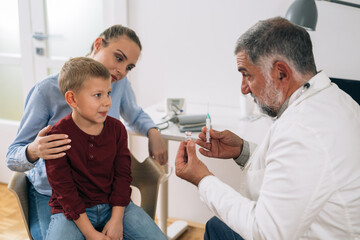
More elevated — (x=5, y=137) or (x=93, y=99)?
(x=93, y=99)

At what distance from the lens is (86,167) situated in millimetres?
1326

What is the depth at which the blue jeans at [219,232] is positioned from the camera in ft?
4.56

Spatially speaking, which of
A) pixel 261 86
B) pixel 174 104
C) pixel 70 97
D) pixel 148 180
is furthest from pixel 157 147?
pixel 261 86

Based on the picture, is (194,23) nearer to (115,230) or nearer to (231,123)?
(231,123)

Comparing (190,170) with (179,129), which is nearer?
(190,170)

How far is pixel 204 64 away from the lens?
7.80ft

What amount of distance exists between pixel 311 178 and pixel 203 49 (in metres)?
1.59

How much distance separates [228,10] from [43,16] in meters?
1.48

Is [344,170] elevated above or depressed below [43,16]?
below

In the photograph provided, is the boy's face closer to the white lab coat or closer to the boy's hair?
the boy's hair

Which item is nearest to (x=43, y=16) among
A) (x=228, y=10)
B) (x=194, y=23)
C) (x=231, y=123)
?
(x=194, y=23)

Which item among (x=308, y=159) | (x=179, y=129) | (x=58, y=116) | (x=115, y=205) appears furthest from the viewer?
(x=179, y=129)

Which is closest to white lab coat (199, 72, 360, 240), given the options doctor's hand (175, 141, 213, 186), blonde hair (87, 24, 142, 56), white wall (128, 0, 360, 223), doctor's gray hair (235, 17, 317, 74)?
doctor's gray hair (235, 17, 317, 74)

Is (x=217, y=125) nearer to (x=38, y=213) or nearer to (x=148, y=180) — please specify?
(x=148, y=180)
